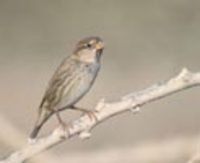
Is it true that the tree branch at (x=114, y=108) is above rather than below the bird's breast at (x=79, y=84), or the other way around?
below

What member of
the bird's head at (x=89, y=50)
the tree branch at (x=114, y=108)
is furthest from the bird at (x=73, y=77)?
the tree branch at (x=114, y=108)

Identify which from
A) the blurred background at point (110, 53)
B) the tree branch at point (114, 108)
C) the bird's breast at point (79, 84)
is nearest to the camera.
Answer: the tree branch at point (114, 108)

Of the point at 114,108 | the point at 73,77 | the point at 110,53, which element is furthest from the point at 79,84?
the point at 110,53

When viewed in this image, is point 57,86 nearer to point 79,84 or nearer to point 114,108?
point 79,84

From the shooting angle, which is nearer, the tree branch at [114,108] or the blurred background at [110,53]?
the tree branch at [114,108]

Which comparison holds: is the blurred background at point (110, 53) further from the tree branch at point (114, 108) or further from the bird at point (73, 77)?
the tree branch at point (114, 108)

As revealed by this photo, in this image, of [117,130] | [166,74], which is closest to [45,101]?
[117,130]

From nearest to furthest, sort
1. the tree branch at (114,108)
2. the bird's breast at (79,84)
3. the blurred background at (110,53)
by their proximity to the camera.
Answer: the tree branch at (114,108), the bird's breast at (79,84), the blurred background at (110,53)

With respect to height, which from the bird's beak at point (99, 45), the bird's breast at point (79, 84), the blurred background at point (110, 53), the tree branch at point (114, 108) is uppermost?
the blurred background at point (110, 53)
